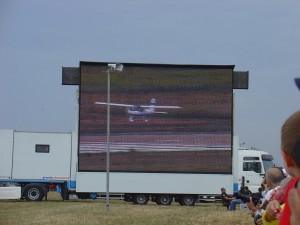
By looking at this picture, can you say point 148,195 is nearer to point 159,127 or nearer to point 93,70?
point 159,127

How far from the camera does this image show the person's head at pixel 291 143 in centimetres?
214

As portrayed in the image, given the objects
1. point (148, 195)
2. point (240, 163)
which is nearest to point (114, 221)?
point (148, 195)

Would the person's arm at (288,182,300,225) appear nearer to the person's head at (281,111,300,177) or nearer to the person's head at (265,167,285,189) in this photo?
the person's head at (281,111,300,177)

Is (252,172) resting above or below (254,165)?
below

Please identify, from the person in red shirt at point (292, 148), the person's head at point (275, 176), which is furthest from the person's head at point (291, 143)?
the person's head at point (275, 176)

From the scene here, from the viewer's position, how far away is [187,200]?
104 ft

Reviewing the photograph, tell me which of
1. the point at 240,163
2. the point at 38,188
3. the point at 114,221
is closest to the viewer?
the point at 114,221

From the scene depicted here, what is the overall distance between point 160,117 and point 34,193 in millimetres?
7374

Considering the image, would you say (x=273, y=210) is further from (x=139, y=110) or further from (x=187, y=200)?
(x=187, y=200)

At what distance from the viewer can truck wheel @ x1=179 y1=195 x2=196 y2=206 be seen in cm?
3130

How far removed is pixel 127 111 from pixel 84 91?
2.42m

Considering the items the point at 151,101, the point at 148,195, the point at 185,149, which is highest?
the point at 151,101

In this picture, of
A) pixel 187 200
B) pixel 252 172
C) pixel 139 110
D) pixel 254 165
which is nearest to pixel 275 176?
pixel 139 110

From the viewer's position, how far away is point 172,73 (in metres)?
31.9
